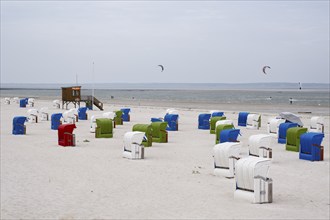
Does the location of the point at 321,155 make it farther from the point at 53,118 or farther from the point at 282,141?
the point at 53,118

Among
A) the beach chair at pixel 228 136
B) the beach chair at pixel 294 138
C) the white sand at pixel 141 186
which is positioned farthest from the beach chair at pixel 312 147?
the beach chair at pixel 228 136

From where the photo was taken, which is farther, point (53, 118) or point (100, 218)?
point (53, 118)

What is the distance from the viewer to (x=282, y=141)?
24016 millimetres

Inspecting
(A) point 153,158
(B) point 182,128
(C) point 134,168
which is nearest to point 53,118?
(B) point 182,128

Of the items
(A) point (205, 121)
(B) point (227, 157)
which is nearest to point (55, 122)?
(A) point (205, 121)

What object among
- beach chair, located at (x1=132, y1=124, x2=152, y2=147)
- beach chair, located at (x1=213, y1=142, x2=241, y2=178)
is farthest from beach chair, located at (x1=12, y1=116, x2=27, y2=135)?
beach chair, located at (x1=213, y1=142, x2=241, y2=178)

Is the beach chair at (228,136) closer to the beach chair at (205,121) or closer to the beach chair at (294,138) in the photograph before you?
the beach chair at (294,138)

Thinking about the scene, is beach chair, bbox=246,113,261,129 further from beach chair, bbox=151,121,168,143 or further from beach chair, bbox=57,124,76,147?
beach chair, bbox=57,124,76,147

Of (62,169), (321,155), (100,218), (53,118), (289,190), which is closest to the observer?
(100,218)

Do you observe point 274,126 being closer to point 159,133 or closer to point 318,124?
point 318,124

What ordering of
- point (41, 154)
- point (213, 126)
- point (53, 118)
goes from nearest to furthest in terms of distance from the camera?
point (41, 154) → point (213, 126) → point (53, 118)

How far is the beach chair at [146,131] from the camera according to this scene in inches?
854

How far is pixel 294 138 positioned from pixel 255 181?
10001 millimetres

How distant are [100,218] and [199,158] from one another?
9.04 metres
